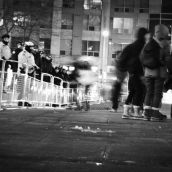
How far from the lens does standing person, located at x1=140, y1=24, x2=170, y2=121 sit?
792cm

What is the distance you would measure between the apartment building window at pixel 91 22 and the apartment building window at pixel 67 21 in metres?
1.65

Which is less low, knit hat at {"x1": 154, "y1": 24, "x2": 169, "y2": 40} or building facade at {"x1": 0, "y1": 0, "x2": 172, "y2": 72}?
building facade at {"x1": 0, "y1": 0, "x2": 172, "y2": 72}

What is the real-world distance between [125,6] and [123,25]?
2727mm

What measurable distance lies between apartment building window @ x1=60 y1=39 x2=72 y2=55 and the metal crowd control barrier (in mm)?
29721

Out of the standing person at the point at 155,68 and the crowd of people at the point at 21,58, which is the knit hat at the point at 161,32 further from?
the crowd of people at the point at 21,58

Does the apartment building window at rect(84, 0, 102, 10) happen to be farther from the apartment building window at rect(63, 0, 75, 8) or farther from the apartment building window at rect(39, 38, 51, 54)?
the apartment building window at rect(39, 38, 51, 54)

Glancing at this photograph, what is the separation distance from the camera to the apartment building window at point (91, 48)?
1977 inches

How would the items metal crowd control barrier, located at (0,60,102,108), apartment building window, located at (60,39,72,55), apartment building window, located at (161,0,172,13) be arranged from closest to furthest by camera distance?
metal crowd control barrier, located at (0,60,102,108), apartment building window, located at (60,39,72,55), apartment building window, located at (161,0,172,13)

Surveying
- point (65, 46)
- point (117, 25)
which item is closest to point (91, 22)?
point (117, 25)

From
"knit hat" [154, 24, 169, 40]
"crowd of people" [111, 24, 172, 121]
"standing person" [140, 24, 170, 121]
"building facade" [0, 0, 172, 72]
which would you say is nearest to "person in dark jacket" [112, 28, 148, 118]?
"crowd of people" [111, 24, 172, 121]

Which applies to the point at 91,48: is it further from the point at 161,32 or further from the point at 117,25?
the point at 161,32

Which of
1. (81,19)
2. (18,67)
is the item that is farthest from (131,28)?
(18,67)

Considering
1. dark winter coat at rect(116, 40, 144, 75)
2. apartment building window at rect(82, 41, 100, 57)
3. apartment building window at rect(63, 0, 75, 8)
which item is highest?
apartment building window at rect(63, 0, 75, 8)

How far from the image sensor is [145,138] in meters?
4.78
